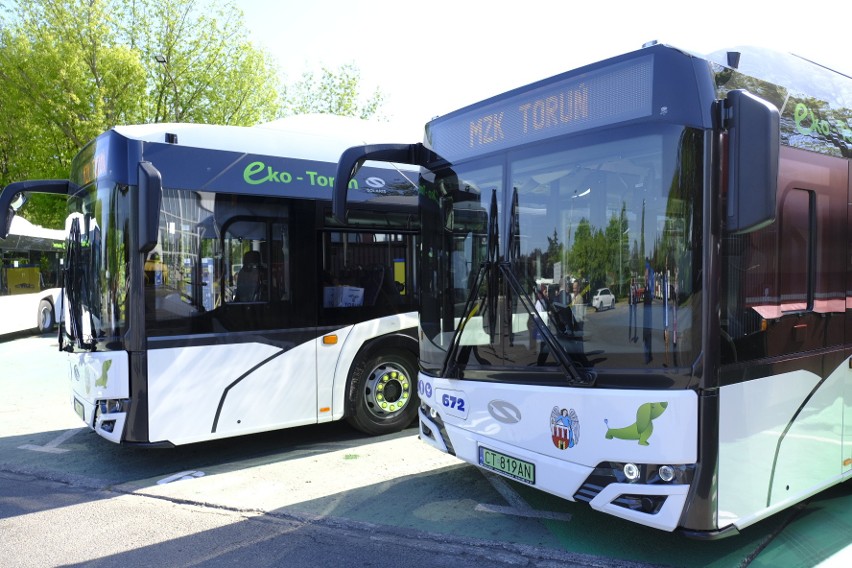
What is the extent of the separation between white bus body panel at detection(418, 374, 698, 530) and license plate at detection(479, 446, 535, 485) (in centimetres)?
3

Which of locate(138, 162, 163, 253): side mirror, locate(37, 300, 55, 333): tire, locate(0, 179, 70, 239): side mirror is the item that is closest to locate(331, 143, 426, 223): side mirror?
locate(138, 162, 163, 253): side mirror

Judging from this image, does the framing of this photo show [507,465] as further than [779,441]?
Yes

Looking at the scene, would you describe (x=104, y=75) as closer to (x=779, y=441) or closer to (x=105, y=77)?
(x=105, y=77)

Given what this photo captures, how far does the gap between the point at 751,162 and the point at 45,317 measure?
766 inches

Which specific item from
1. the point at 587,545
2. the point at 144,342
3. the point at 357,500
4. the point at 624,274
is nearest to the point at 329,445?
the point at 357,500

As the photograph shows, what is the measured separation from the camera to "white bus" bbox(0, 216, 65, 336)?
54.1 feet

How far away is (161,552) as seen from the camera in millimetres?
4406

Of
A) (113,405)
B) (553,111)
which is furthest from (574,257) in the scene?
(113,405)

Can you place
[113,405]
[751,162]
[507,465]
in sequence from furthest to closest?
[113,405] < [507,465] < [751,162]

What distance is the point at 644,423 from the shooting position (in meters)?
3.56

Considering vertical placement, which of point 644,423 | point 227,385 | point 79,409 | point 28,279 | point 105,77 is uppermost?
point 105,77

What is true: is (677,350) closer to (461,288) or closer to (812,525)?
(461,288)

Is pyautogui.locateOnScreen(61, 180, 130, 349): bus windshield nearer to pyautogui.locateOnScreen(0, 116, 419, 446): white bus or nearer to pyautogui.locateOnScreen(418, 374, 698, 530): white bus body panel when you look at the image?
pyautogui.locateOnScreen(0, 116, 419, 446): white bus

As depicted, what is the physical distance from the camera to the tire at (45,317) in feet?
59.4
